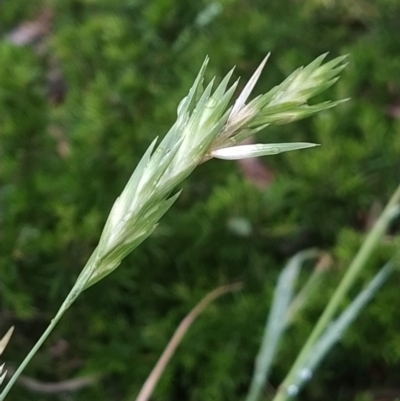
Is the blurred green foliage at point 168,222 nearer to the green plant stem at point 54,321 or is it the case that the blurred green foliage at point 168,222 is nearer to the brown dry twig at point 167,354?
the brown dry twig at point 167,354

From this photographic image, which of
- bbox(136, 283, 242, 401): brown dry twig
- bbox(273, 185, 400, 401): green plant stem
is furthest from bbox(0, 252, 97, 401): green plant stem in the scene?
bbox(136, 283, 242, 401): brown dry twig

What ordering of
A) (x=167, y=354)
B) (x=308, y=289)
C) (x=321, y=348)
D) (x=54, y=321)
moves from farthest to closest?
(x=308, y=289)
(x=167, y=354)
(x=321, y=348)
(x=54, y=321)

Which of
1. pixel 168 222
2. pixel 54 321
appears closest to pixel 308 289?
pixel 168 222

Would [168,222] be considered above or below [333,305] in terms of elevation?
above

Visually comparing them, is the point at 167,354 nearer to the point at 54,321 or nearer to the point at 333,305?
the point at 333,305

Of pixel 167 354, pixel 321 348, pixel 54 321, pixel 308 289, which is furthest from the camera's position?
pixel 308 289

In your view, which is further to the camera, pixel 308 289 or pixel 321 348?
pixel 308 289

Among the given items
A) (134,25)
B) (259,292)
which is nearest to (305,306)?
(259,292)

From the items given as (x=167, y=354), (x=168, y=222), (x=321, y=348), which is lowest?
(x=321, y=348)

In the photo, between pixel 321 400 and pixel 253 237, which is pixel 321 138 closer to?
pixel 253 237
